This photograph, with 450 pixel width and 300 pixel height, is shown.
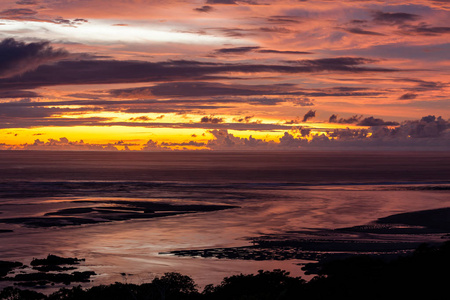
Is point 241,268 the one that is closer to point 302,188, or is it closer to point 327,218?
point 327,218

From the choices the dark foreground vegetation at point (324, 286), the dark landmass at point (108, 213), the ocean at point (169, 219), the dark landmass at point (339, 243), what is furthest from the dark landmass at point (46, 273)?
the dark landmass at point (108, 213)

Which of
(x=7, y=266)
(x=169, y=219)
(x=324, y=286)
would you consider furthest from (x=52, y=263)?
(x=169, y=219)

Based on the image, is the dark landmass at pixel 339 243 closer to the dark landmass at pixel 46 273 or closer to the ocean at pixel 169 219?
the ocean at pixel 169 219

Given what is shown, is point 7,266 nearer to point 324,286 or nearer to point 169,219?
point 324,286

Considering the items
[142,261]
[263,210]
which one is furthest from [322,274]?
[263,210]

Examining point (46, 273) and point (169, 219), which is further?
point (169, 219)

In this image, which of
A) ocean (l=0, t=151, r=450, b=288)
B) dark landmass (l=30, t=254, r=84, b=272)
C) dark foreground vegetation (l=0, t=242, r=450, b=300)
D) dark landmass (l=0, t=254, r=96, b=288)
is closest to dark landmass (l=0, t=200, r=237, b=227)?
ocean (l=0, t=151, r=450, b=288)

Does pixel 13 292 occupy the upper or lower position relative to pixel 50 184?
upper

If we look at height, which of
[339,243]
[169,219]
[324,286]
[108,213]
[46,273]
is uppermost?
[324,286]
